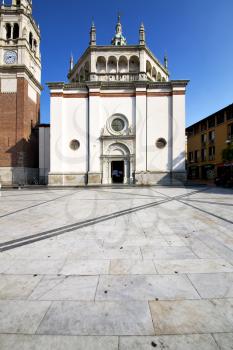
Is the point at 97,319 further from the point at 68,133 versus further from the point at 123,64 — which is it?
the point at 123,64

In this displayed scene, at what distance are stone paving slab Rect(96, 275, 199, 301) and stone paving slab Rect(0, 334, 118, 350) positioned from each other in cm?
67

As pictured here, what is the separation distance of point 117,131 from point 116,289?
2235 cm

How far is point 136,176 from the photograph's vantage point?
23219 mm

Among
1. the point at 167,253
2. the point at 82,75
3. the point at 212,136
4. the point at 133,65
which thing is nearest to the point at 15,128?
the point at 82,75

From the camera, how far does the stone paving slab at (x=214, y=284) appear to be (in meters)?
2.79

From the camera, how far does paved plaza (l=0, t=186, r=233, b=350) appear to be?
2.09 meters

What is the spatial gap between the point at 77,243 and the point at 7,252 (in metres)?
1.54

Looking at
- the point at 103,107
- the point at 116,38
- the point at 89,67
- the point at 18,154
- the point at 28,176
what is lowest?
the point at 28,176

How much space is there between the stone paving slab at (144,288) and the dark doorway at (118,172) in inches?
857

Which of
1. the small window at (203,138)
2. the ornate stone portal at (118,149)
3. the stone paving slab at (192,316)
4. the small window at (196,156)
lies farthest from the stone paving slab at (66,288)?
the small window at (196,156)

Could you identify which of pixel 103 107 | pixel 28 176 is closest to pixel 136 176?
pixel 103 107

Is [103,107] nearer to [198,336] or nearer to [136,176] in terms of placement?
[136,176]

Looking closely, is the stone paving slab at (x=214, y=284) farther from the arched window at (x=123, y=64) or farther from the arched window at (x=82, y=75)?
the arched window at (x=82, y=75)

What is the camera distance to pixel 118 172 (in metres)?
26.2
